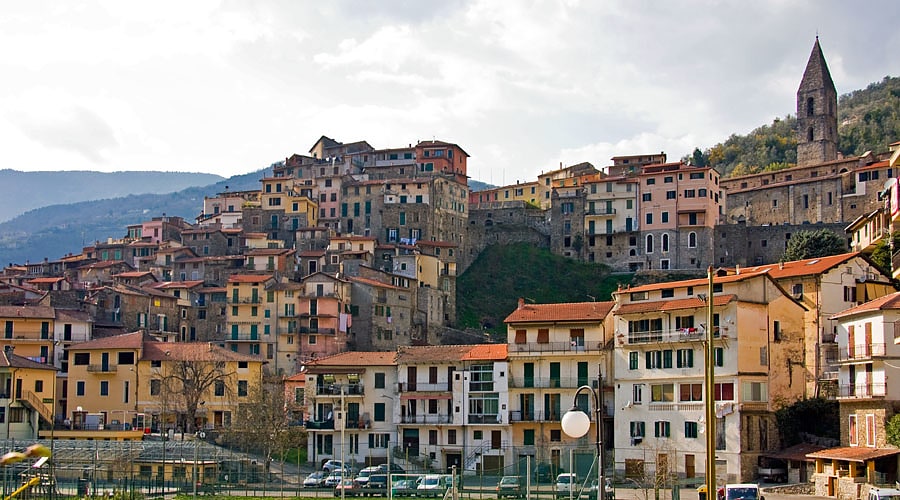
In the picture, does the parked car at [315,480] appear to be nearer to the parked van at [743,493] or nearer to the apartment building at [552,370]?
the apartment building at [552,370]

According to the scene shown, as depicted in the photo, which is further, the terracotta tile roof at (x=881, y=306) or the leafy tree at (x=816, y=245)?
the leafy tree at (x=816, y=245)

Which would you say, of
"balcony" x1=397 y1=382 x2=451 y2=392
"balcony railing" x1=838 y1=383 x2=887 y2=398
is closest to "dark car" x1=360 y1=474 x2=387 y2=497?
"balcony" x1=397 y1=382 x2=451 y2=392

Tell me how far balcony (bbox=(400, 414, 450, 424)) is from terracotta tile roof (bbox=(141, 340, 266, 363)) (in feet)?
46.7

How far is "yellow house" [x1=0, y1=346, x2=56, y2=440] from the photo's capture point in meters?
67.9

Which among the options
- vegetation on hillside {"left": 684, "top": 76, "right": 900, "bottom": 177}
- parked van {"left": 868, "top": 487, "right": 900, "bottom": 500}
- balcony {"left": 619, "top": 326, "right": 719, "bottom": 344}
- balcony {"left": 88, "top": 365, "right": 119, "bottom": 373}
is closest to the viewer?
parked van {"left": 868, "top": 487, "right": 900, "bottom": 500}

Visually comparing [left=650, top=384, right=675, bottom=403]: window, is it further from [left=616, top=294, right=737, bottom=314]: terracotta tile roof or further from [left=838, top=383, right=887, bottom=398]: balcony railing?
[left=838, top=383, right=887, bottom=398]: balcony railing

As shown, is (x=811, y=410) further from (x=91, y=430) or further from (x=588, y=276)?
(x=588, y=276)

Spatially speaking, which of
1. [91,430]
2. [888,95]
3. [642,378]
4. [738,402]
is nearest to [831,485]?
[738,402]

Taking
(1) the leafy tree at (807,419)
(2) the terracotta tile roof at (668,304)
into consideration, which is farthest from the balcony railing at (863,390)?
(2) the terracotta tile roof at (668,304)

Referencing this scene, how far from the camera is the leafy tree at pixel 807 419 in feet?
186

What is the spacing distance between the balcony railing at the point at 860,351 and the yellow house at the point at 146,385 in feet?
127

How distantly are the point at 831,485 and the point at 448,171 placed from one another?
76.1 m

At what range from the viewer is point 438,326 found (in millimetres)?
A: 100438

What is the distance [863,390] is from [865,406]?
0.74 meters
